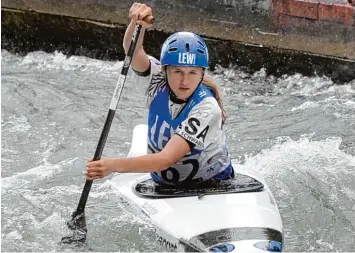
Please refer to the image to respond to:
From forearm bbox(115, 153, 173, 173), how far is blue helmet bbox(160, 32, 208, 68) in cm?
64

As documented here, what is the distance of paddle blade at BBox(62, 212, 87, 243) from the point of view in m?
5.32

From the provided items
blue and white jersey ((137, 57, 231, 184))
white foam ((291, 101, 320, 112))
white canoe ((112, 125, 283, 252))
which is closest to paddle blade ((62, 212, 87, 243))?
white canoe ((112, 125, 283, 252))

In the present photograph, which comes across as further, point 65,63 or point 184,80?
point 65,63

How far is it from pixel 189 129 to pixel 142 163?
1.24 feet

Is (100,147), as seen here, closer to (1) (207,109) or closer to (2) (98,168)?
(2) (98,168)

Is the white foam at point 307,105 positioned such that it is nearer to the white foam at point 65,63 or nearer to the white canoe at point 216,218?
the white foam at point 65,63

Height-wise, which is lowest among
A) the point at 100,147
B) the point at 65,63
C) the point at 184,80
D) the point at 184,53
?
the point at 65,63

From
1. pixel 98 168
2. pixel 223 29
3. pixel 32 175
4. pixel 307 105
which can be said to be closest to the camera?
pixel 98 168

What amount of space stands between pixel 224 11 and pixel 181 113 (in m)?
5.30

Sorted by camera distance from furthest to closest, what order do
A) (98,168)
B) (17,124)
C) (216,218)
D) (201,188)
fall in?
(17,124), (201,188), (216,218), (98,168)

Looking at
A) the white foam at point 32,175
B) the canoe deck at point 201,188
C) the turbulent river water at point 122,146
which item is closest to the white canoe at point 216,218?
the canoe deck at point 201,188

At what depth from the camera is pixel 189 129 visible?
15.5 feet

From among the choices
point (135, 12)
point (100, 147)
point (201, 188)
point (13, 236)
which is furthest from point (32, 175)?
point (135, 12)

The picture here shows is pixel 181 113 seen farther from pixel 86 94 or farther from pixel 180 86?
pixel 86 94
